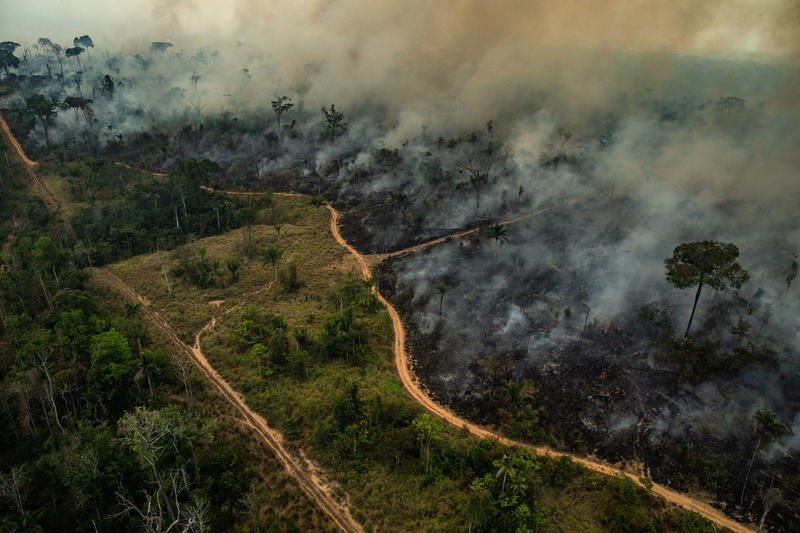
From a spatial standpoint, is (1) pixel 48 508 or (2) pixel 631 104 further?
(2) pixel 631 104

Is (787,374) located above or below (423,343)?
below

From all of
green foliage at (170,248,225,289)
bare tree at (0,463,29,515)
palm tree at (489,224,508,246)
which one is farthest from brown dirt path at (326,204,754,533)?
bare tree at (0,463,29,515)

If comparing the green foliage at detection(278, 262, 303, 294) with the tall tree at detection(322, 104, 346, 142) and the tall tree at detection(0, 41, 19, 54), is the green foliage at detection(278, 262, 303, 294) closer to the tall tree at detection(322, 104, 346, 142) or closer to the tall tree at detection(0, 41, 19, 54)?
the tall tree at detection(322, 104, 346, 142)

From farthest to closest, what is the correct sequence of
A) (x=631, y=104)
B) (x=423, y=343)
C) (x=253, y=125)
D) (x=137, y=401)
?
(x=253, y=125)
(x=631, y=104)
(x=423, y=343)
(x=137, y=401)

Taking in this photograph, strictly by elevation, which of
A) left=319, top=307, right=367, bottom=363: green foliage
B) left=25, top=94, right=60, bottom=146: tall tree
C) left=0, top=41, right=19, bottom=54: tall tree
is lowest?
left=319, top=307, right=367, bottom=363: green foliage

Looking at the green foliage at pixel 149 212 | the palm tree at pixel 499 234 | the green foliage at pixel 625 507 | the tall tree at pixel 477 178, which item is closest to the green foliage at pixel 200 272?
Result: the green foliage at pixel 149 212

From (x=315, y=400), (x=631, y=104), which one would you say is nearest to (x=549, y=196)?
(x=631, y=104)

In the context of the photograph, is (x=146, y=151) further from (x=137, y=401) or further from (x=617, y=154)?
(x=617, y=154)
